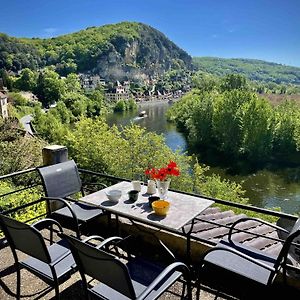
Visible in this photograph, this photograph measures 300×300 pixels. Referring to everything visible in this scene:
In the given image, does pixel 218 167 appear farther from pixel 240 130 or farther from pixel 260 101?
pixel 260 101

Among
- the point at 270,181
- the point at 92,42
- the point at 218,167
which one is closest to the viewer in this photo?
the point at 270,181

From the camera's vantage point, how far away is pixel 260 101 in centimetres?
3061

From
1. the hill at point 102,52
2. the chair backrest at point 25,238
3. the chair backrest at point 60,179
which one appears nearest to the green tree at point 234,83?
the chair backrest at point 60,179

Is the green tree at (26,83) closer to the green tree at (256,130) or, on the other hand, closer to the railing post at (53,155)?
the green tree at (256,130)

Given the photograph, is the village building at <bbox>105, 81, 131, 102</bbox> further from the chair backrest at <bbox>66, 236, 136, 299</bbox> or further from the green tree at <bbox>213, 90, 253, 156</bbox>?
the chair backrest at <bbox>66, 236, 136, 299</bbox>

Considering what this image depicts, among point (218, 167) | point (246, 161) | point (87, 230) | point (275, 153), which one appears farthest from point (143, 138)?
point (87, 230)

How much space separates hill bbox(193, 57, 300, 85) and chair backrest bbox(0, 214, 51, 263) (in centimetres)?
13072

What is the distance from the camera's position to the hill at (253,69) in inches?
5074

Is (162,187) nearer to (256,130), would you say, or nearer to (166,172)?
(166,172)

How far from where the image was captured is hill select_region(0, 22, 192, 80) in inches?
3466

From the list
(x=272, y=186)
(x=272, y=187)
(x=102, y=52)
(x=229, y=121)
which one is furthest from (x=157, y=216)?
(x=102, y=52)

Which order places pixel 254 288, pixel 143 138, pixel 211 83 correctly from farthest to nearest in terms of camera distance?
1. pixel 211 83
2. pixel 143 138
3. pixel 254 288

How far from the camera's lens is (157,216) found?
2.36 metres

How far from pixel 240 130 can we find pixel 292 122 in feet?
16.7
